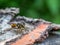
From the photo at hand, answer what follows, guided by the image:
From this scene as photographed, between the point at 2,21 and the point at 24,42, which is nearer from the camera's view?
the point at 24,42

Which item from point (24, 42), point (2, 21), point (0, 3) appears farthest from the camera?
point (0, 3)

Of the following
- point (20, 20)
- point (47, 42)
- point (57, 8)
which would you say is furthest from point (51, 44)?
point (57, 8)

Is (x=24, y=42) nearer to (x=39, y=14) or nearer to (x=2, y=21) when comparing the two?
(x=2, y=21)

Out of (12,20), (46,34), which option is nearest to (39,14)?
(12,20)

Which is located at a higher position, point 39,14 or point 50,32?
point 50,32

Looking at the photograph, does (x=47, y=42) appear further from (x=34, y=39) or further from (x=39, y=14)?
(x=39, y=14)

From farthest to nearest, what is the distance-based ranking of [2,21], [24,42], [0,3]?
[0,3]
[2,21]
[24,42]
